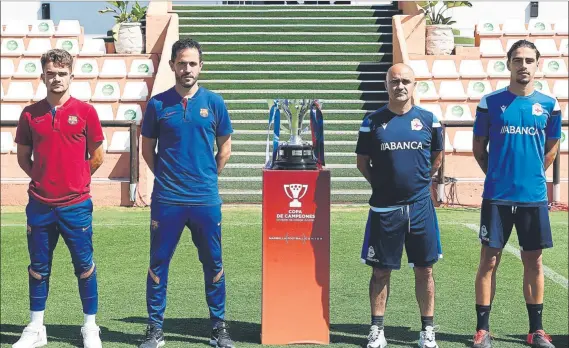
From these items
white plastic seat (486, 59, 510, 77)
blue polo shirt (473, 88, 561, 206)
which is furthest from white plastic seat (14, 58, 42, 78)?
blue polo shirt (473, 88, 561, 206)

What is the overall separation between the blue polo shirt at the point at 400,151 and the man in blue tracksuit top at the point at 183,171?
3.07ft

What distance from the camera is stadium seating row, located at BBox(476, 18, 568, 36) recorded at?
58.3 feet

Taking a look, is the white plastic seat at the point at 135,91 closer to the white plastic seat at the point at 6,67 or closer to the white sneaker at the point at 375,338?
the white plastic seat at the point at 6,67

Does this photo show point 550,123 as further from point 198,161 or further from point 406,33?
point 406,33

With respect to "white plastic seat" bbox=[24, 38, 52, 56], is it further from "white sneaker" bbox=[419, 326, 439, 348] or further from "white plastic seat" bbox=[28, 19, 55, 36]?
"white sneaker" bbox=[419, 326, 439, 348]

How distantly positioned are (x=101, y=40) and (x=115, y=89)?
5.41ft

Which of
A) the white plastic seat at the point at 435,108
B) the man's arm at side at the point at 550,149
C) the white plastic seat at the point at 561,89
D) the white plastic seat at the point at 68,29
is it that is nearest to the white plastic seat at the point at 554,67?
the white plastic seat at the point at 561,89

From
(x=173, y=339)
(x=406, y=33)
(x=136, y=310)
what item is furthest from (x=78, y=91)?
(x=173, y=339)

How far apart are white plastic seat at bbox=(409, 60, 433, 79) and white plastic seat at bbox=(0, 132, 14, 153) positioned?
258 inches

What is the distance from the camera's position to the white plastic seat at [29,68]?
17.2m

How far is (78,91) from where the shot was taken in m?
16.5

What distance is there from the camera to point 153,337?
6.16 m

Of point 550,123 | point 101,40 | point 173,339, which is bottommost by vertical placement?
point 173,339

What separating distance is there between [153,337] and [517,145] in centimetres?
254
